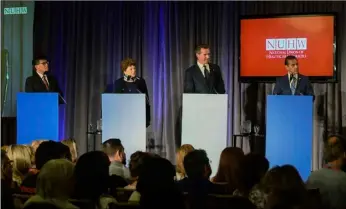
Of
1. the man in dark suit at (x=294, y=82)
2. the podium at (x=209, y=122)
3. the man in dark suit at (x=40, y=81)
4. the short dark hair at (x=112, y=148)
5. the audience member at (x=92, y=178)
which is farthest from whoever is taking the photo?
the man in dark suit at (x=40, y=81)

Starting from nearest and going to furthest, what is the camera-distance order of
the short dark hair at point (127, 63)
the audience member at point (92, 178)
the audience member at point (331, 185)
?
1. the audience member at point (92, 178)
2. the audience member at point (331, 185)
3. the short dark hair at point (127, 63)

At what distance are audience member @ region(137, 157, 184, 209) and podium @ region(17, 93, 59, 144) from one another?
351cm

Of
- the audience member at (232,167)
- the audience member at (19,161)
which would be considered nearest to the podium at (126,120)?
the audience member at (19,161)

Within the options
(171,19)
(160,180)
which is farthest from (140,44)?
(160,180)

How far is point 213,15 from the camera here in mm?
7609

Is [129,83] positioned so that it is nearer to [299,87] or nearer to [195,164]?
[299,87]

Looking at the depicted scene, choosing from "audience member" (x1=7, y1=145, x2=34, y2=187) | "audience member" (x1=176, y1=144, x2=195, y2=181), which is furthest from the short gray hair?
"audience member" (x1=176, y1=144, x2=195, y2=181)

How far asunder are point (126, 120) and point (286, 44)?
2528 millimetres

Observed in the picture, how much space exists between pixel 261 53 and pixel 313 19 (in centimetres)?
79

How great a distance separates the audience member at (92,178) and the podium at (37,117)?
3.15 meters

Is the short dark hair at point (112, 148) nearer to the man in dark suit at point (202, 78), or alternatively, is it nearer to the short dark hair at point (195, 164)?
the short dark hair at point (195, 164)

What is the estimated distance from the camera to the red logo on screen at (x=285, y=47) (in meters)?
7.08

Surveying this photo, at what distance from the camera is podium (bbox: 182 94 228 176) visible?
224 inches

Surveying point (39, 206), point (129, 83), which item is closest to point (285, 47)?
point (129, 83)
